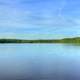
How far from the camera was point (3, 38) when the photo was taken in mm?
6199

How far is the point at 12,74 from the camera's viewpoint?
377 cm

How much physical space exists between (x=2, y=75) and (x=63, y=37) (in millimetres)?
3423

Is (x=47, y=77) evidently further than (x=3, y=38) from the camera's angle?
No

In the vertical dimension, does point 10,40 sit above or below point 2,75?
above

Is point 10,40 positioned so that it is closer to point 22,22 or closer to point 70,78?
point 22,22

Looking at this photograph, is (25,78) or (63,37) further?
(63,37)

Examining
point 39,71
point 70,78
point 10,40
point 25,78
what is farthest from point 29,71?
point 10,40

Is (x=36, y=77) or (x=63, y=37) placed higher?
(x=63, y=37)

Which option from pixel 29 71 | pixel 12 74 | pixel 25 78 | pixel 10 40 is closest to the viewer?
pixel 25 78

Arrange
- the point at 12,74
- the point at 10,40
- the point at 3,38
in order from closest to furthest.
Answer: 1. the point at 12,74
2. the point at 3,38
3. the point at 10,40

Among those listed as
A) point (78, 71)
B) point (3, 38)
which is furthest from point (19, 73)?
point (3, 38)

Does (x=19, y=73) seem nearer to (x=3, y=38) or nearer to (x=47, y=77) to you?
(x=47, y=77)

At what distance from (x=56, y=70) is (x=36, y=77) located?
713 mm

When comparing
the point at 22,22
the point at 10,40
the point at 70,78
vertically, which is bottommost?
the point at 70,78
